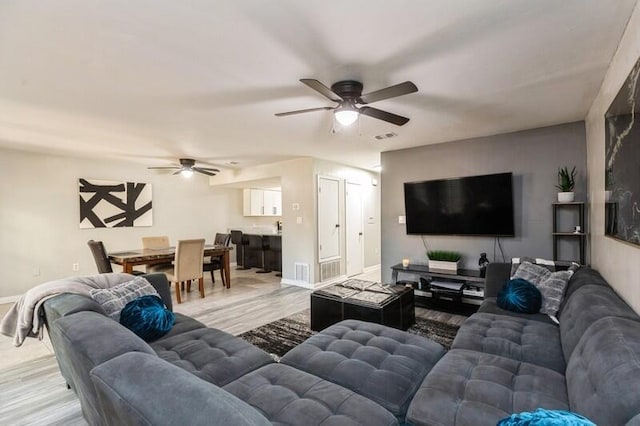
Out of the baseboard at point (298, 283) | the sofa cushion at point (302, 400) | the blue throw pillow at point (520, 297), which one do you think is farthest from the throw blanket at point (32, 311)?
the baseboard at point (298, 283)

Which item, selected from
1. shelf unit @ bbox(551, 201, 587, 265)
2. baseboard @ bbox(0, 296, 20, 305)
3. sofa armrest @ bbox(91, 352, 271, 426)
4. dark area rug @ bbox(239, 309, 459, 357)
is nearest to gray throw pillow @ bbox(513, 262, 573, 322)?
dark area rug @ bbox(239, 309, 459, 357)

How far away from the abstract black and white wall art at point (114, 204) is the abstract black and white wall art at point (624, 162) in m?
6.88

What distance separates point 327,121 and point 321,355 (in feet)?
8.09

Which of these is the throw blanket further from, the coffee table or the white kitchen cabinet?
the white kitchen cabinet

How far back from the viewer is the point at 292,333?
10.8 feet

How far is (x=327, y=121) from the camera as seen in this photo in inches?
133

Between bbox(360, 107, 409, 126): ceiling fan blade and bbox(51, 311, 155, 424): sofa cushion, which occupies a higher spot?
bbox(360, 107, 409, 126): ceiling fan blade

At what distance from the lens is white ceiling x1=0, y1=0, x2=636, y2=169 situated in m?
1.61

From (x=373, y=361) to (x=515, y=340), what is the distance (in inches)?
39.4

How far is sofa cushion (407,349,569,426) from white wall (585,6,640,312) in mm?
753

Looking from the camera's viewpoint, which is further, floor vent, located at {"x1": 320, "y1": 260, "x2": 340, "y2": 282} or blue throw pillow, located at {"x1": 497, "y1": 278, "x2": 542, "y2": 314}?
floor vent, located at {"x1": 320, "y1": 260, "x2": 340, "y2": 282}

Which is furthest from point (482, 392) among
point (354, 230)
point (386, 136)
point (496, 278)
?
point (354, 230)

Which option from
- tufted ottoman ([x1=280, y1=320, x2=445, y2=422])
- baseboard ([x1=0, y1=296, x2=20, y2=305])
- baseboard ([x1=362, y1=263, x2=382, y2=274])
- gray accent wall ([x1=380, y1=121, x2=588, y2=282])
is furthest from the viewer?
baseboard ([x1=362, y1=263, x2=382, y2=274])

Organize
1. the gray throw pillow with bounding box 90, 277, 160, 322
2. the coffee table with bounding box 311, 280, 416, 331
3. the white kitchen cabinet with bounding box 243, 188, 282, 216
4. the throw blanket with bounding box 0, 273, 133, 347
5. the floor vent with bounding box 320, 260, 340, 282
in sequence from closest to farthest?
1. the throw blanket with bounding box 0, 273, 133, 347
2. the gray throw pillow with bounding box 90, 277, 160, 322
3. the coffee table with bounding box 311, 280, 416, 331
4. the floor vent with bounding box 320, 260, 340, 282
5. the white kitchen cabinet with bounding box 243, 188, 282, 216
